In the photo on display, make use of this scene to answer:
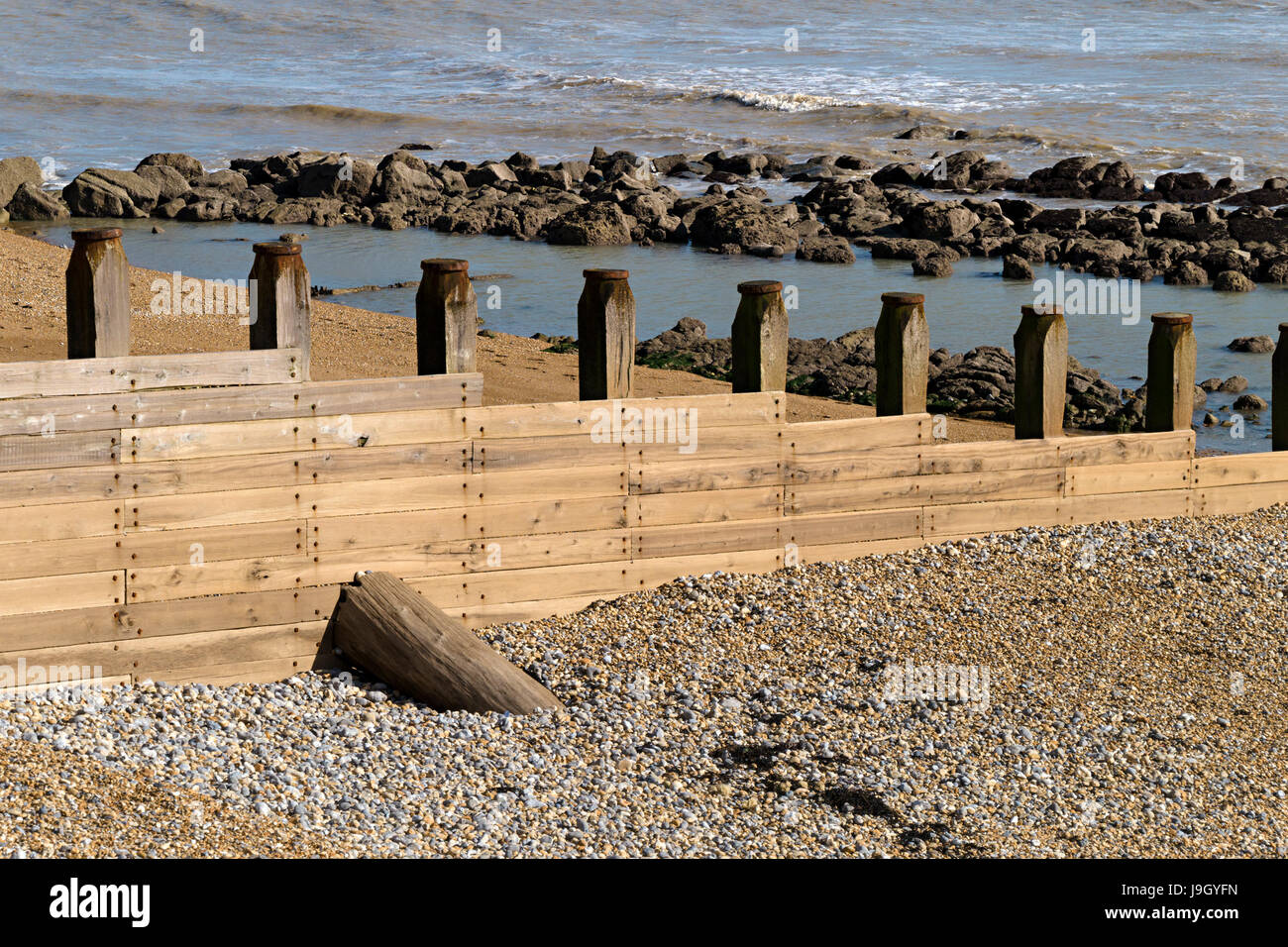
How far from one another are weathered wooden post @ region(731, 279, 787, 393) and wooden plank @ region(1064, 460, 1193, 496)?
90.8 inches

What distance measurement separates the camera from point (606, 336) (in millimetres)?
9258

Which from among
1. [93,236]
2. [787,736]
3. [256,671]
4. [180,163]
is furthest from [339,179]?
[787,736]

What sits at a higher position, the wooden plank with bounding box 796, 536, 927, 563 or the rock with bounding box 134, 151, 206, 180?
the rock with bounding box 134, 151, 206, 180

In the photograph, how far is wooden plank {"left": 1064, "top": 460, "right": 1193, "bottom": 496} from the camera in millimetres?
10391

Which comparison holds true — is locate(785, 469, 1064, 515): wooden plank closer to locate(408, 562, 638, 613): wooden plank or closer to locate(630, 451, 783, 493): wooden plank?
locate(630, 451, 783, 493): wooden plank

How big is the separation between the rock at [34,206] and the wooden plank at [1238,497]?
26.6 m

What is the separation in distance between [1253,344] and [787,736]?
15037 millimetres

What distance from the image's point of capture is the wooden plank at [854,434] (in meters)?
9.60

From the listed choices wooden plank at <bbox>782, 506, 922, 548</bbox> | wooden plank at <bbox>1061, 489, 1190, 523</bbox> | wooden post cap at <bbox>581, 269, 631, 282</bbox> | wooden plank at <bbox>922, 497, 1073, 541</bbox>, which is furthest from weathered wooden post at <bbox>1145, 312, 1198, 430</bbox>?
wooden post cap at <bbox>581, 269, 631, 282</bbox>

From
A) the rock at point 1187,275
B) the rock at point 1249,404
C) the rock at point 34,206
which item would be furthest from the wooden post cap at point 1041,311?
the rock at point 34,206

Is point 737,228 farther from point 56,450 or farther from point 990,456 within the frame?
point 56,450

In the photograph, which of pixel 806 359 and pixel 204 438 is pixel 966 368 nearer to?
pixel 806 359

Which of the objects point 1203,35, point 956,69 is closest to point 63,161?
point 956,69

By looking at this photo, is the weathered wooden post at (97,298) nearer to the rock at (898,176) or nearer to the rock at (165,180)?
the rock at (165,180)
